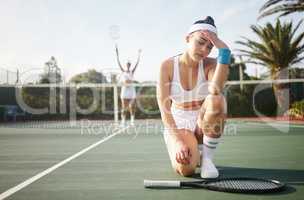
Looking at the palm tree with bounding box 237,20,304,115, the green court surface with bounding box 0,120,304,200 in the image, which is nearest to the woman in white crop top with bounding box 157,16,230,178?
the green court surface with bounding box 0,120,304,200

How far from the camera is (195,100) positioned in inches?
212

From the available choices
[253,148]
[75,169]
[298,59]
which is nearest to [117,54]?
[253,148]

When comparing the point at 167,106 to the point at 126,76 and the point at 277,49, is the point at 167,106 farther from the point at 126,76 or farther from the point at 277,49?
the point at 277,49

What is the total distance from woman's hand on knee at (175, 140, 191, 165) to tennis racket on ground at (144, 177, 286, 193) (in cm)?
49

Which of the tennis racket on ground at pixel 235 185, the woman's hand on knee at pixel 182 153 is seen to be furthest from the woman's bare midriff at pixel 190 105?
the tennis racket on ground at pixel 235 185

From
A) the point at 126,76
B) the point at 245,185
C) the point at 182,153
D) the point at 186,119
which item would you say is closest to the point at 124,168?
the point at 186,119

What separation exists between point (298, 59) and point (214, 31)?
21.8 m

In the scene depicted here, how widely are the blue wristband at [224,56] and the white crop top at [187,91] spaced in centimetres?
56

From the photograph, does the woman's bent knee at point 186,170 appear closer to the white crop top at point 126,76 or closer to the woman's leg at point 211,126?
the woman's leg at point 211,126

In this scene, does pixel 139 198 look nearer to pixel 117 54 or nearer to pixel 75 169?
pixel 75 169

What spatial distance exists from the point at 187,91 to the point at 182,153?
903mm

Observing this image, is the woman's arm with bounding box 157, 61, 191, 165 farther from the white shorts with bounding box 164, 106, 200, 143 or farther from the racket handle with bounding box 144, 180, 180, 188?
the racket handle with bounding box 144, 180, 180, 188

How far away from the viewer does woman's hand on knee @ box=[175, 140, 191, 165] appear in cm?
458

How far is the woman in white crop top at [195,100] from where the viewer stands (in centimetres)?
470
